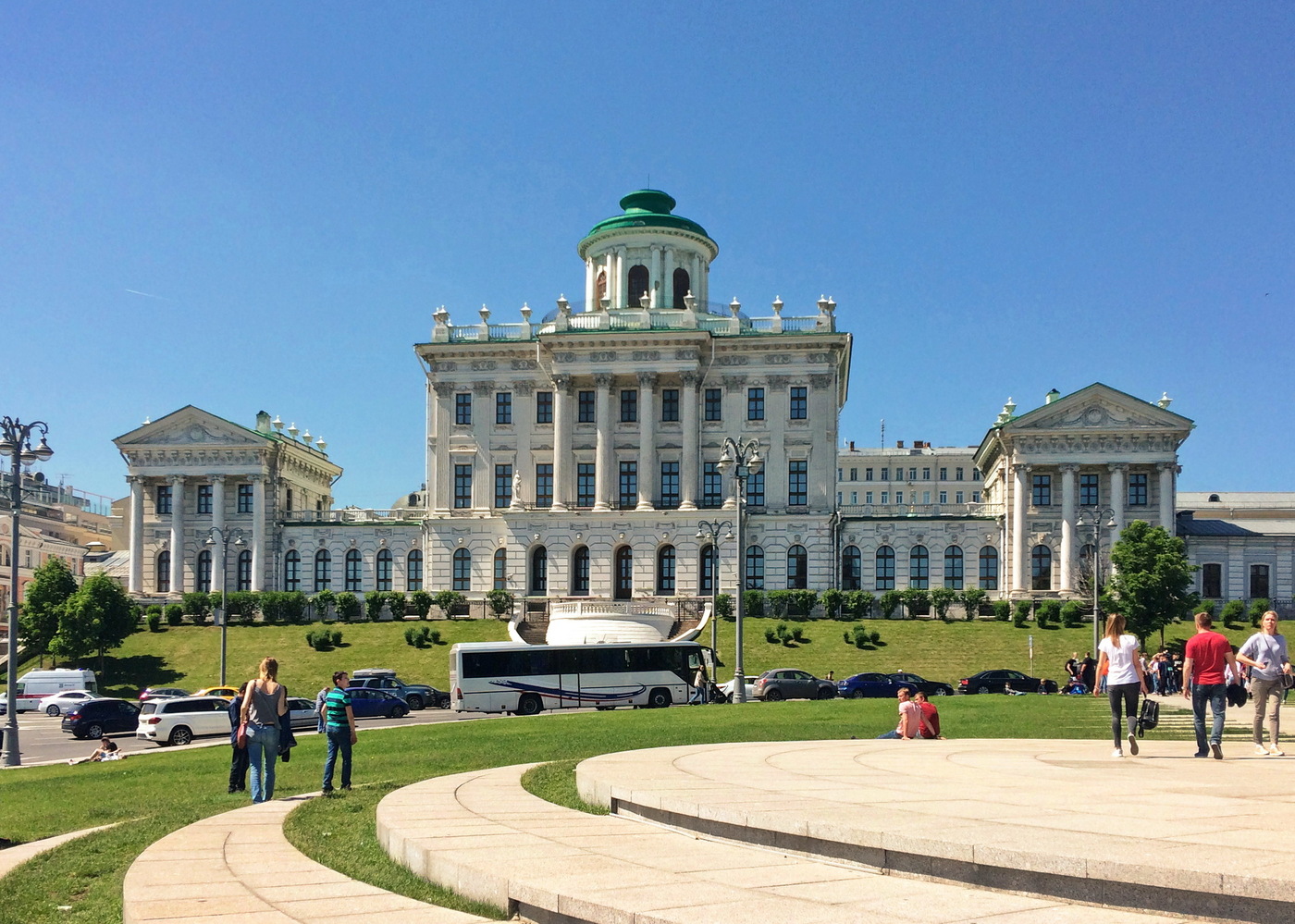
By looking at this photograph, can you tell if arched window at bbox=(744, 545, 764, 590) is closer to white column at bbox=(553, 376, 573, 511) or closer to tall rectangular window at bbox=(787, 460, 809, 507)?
tall rectangular window at bbox=(787, 460, 809, 507)

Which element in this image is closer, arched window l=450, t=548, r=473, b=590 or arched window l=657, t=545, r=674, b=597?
arched window l=657, t=545, r=674, b=597

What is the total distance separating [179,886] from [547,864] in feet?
9.53

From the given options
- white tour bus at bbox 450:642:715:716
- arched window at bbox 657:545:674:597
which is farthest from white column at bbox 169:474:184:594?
white tour bus at bbox 450:642:715:716

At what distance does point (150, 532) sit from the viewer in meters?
83.4

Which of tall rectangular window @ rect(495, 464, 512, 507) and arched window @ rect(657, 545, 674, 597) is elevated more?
tall rectangular window @ rect(495, 464, 512, 507)

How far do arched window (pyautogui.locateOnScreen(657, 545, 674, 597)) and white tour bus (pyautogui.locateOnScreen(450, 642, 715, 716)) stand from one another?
2823cm

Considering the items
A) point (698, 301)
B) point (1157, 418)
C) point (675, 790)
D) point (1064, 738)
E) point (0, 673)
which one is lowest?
point (0, 673)

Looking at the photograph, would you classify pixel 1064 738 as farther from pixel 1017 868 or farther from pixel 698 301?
pixel 698 301

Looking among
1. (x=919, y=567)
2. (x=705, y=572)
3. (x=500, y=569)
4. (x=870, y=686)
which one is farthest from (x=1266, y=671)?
(x=500, y=569)

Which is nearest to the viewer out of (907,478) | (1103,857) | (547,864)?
(1103,857)

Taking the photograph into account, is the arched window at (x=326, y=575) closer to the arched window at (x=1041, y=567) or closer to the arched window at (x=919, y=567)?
the arched window at (x=919, y=567)

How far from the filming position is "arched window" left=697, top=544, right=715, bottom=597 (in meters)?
75.5

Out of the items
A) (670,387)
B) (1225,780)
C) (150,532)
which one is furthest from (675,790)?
(150,532)

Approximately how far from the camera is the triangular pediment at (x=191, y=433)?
269ft
